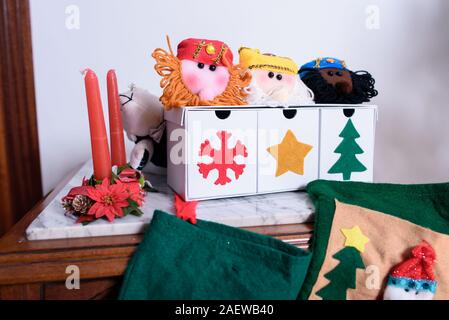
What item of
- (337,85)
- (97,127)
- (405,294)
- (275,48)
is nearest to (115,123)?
(97,127)

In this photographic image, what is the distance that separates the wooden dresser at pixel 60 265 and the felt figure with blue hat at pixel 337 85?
49 centimetres

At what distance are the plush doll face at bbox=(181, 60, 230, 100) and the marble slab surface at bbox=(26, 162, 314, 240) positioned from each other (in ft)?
0.65

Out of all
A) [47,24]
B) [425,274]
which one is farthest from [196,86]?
[47,24]

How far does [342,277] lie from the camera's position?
558 millimetres

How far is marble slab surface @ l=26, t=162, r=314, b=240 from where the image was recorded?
0.56 metres

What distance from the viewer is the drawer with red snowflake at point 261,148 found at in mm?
670

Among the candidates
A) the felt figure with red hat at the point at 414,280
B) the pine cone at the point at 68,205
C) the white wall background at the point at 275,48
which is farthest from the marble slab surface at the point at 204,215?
the white wall background at the point at 275,48

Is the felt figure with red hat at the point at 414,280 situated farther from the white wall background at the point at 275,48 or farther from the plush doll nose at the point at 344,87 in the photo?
the white wall background at the point at 275,48

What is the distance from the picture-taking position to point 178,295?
48 centimetres

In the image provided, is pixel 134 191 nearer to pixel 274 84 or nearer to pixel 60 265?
pixel 60 265

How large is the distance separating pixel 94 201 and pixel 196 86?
0.27 meters

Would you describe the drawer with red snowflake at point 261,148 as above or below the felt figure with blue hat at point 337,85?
below

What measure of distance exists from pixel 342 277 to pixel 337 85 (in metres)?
0.41

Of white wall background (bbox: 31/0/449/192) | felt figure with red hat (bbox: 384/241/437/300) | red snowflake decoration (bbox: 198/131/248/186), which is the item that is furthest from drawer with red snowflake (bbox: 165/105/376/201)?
white wall background (bbox: 31/0/449/192)
